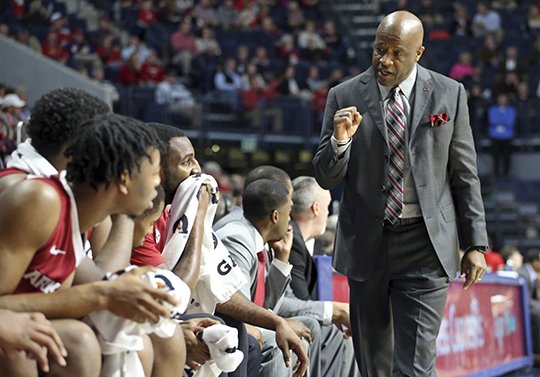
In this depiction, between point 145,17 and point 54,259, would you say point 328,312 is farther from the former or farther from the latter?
point 145,17

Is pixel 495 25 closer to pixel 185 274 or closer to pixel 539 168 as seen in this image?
pixel 539 168

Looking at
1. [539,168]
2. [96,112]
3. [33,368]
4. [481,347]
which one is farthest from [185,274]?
[539,168]

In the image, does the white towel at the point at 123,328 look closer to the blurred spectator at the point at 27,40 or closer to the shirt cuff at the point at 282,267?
the shirt cuff at the point at 282,267

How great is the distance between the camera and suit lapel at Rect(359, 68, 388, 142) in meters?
4.37

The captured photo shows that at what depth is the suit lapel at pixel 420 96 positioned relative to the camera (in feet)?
14.1

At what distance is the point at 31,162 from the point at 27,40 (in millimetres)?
11806

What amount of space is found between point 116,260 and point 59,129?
431 millimetres

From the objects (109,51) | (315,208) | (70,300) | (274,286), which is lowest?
(274,286)

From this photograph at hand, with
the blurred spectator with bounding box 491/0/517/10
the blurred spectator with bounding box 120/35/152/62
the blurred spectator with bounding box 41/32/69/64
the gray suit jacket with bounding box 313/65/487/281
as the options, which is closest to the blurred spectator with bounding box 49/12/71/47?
the blurred spectator with bounding box 41/32/69/64

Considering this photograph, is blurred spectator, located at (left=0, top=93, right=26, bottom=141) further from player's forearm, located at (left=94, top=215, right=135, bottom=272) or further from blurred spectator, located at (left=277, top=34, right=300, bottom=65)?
blurred spectator, located at (left=277, top=34, right=300, bottom=65)

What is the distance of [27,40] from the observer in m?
14.5

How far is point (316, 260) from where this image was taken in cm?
593

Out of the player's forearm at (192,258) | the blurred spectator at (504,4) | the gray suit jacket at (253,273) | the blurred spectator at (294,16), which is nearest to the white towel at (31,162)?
the player's forearm at (192,258)

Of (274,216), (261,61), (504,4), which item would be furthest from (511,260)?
(504,4)
